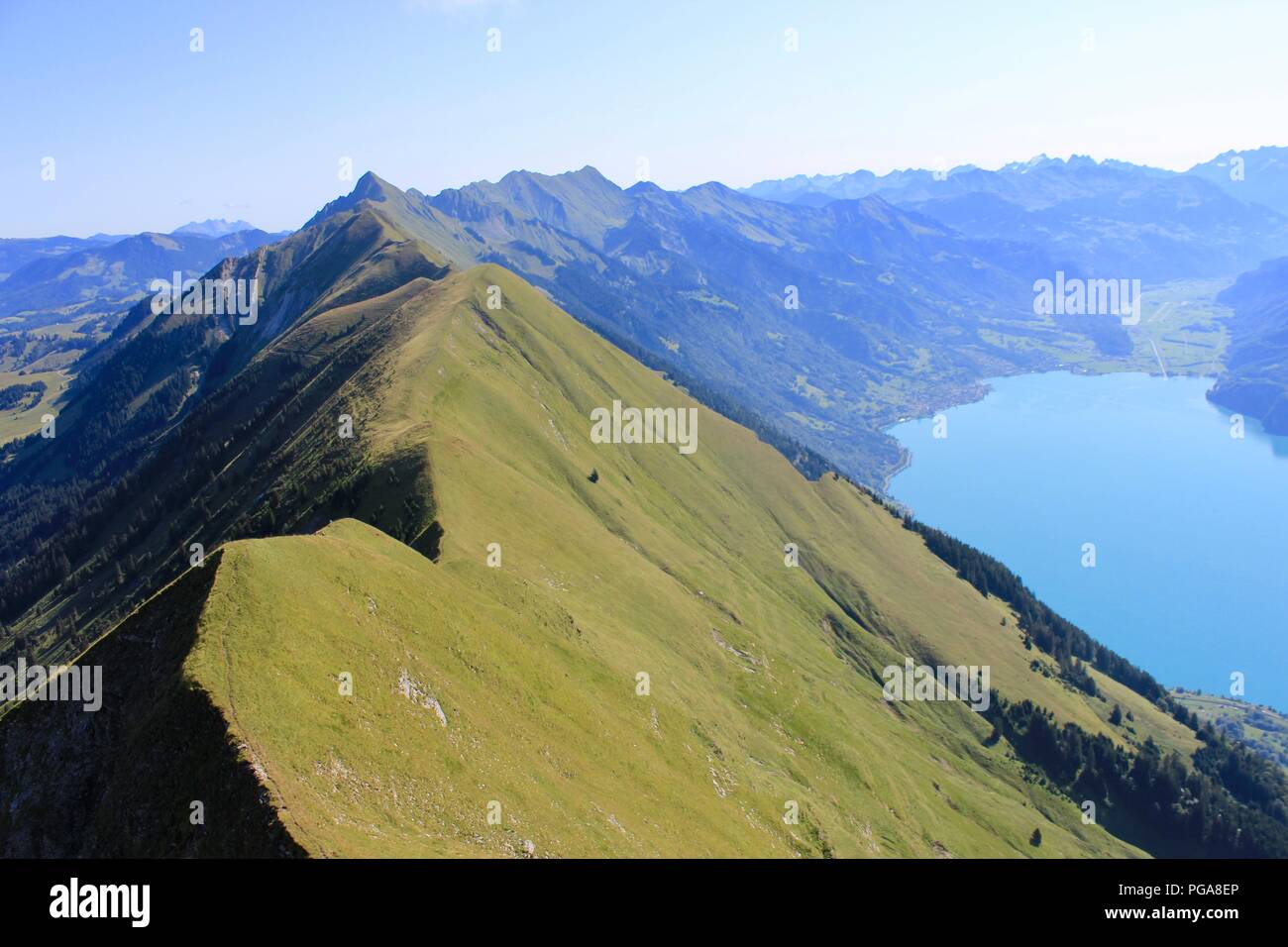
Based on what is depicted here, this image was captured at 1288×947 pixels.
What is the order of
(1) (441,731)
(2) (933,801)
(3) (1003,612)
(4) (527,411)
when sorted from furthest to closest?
(3) (1003,612) → (4) (527,411) → (2) (933,801) → (1) (441,731)

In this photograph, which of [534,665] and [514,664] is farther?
[534,665]

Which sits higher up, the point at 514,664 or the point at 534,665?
the point at 514,664

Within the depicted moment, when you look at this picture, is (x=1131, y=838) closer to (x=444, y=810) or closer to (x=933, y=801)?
(x=933, y=801)

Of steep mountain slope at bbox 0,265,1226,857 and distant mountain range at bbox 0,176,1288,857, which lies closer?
steep mountain slope at bbox 0,265,1226,857

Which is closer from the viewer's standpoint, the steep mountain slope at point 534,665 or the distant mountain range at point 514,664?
the steep mountain slope at point 534,665
